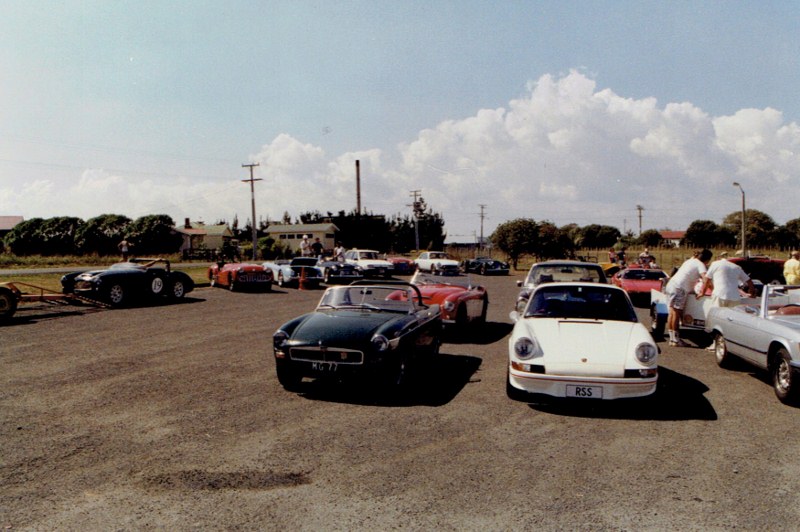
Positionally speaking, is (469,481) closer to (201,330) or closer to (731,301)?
(731,301)

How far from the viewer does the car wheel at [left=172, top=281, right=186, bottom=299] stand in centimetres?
1864

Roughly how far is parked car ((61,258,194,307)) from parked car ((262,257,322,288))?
20.3 ft

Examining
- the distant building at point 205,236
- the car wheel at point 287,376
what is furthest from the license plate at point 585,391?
the distant building at point 205,236

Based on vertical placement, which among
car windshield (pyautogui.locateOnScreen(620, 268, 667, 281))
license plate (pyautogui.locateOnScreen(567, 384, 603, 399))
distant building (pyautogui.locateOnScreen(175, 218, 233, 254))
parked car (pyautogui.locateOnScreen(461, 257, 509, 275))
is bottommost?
parked car (pyautogui.locateOnScreen(461, 257, 509, 275))

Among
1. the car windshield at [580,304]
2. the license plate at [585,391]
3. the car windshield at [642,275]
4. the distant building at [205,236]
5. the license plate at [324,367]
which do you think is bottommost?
the license plate at [585,391]

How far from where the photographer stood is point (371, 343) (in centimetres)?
684

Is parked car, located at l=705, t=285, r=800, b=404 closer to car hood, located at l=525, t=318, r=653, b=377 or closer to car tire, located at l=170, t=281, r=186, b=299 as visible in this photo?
car hood, located at l=525, t=318, r=653, b=377

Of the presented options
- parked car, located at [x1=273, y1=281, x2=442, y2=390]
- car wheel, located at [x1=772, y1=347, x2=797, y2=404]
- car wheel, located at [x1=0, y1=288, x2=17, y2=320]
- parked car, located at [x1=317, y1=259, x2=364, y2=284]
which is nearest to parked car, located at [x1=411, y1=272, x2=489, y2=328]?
parked car, located at [x1=273, y1=281, x2=442, y2=390]

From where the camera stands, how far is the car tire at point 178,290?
18609mm

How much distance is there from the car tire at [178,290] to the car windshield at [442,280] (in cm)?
932

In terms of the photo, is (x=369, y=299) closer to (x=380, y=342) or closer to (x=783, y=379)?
(x=380, y=342)

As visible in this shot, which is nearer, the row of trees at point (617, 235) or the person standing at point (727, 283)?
the person standing at point (727, 283)

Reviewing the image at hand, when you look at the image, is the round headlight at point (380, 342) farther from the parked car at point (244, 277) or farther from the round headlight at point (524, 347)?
the parked car at point (244, 277)

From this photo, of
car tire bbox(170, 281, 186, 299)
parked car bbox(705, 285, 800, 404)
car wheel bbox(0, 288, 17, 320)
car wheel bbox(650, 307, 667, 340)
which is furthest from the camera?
car tire bbox(170, 281, 186, 299)
